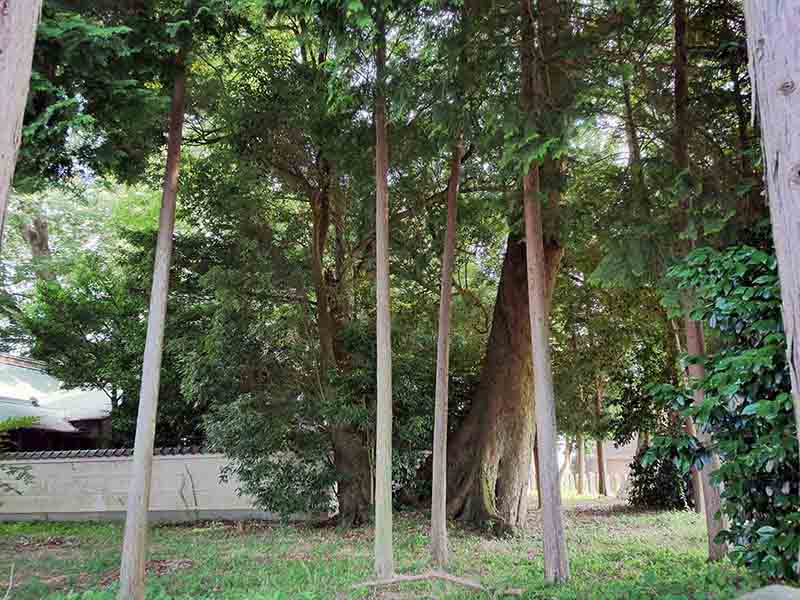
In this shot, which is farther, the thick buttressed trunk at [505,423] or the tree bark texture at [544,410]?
the thick buttressed trunk at [505,423]

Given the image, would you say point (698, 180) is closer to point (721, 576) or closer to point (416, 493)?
point (721, 576)

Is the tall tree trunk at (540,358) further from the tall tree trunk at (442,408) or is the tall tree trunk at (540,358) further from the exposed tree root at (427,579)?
the tall tree trunk at (442,408)

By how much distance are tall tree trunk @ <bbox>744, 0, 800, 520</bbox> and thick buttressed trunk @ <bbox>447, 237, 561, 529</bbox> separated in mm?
7153

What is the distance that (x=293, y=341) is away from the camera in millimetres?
10641

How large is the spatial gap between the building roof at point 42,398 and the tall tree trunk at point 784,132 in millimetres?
15847

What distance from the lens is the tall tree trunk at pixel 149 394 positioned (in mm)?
5840

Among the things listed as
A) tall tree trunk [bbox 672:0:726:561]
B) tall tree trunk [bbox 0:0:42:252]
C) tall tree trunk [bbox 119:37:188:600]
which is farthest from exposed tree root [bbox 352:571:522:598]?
tall tree trunk [bbox 0:0:42:252]

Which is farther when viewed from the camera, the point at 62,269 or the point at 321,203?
the point at 62,269

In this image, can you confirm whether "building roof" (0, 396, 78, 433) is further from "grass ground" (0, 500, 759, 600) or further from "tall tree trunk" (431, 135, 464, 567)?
"tall tree trunk" (431, 135, 464, 567)

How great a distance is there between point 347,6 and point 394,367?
614 cm

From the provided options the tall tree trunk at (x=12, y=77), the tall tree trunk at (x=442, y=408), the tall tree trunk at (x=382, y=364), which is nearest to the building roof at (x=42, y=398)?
the tall tree trunk at (x=442, y=408)

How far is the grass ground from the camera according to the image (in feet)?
18.7

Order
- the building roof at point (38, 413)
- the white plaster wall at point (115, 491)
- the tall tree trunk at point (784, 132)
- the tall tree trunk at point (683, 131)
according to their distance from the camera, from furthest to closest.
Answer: the building roof at point (38, 413), the white plaster wall at point (115, 491), the tall tree trunk at point (683, 131), the tall tree trunk at point (784, 132)

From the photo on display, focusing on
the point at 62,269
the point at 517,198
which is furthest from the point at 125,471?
the point at 517,198
